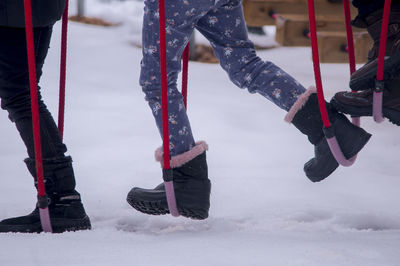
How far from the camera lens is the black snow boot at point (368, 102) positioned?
1942mm

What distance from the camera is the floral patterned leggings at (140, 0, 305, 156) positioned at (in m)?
1.89

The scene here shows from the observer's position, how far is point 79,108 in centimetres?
419

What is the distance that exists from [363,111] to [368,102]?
0.11 ft

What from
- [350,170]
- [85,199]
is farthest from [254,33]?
[85,199]

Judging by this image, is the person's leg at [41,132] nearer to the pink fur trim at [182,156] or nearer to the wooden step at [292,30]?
the pink fur trim at [182,156]

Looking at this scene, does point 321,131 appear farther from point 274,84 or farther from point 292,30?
point 292,30

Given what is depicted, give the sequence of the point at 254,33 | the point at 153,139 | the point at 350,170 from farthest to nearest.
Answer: the point at 254,33
the point at 153,139
the point at 350,170

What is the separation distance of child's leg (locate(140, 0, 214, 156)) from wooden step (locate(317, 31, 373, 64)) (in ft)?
6.82

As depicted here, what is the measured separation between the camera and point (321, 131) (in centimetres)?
205

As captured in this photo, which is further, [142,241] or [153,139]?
[153,139]

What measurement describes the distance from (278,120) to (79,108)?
132cm

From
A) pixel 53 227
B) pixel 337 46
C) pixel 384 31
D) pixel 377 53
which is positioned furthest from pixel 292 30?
pixel 53 227

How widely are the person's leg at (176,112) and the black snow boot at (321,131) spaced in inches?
13.1

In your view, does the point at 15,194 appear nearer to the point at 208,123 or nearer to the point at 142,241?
the point at 142,241
